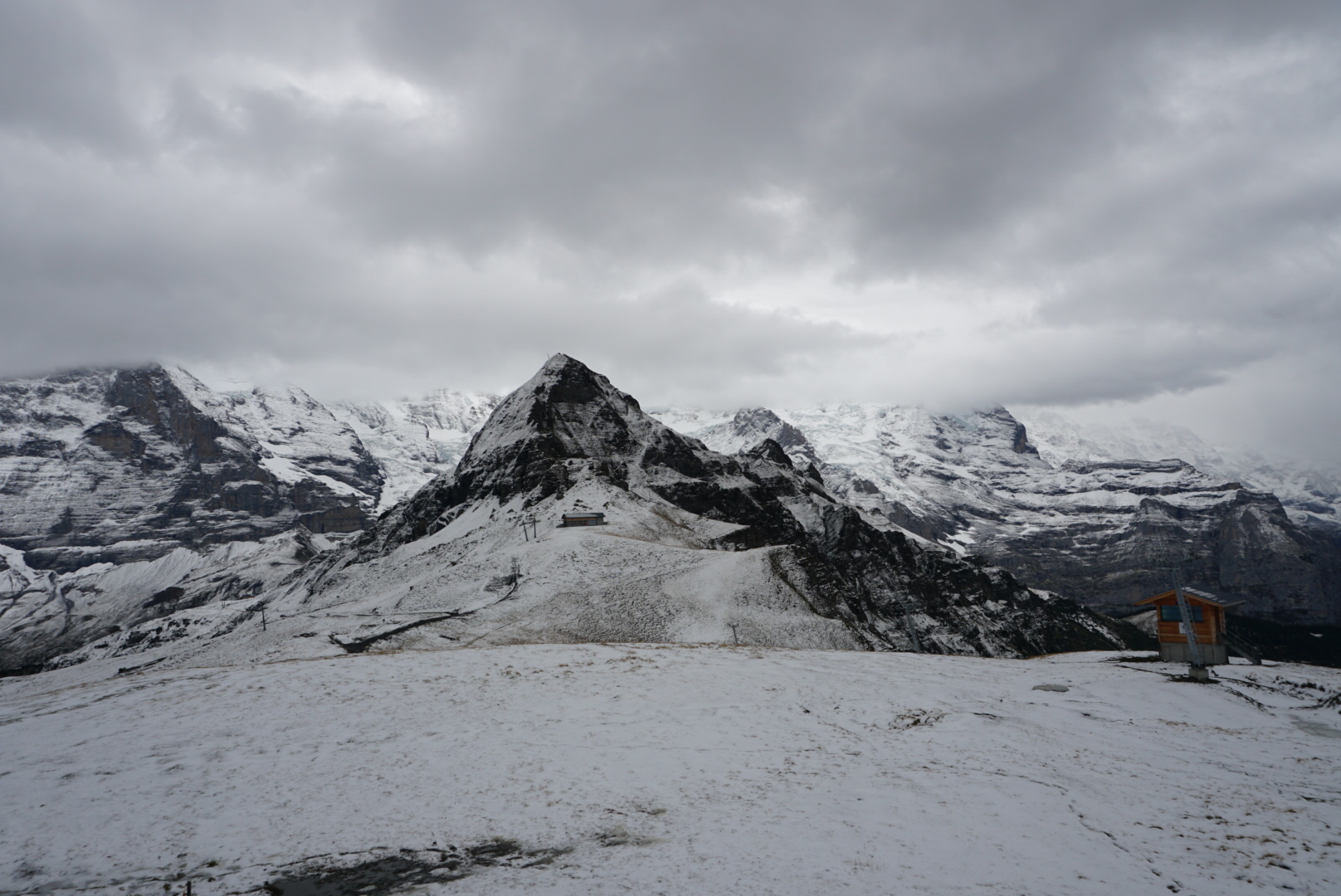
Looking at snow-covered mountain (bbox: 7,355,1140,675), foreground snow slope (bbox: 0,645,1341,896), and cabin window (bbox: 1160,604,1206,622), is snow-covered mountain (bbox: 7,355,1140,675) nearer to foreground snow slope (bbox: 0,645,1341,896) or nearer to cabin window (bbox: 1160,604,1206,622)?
cabin window (bbox: 1160,604,1206,622)

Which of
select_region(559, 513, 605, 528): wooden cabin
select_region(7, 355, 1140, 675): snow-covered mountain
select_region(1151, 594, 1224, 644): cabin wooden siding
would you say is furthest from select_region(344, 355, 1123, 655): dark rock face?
select_region(1151, 594, 1224, 644): cabin wooden siding

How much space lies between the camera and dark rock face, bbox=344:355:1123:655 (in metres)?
117

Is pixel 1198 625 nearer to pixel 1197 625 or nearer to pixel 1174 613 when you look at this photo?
pixel 1197 625

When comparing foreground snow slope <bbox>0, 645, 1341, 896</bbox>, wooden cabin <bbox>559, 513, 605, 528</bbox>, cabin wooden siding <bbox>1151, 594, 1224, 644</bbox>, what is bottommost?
foreground snow slope <bbox>0, 645, 1341, 896</bbox>

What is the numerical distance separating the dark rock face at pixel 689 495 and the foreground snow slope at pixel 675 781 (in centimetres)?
7117

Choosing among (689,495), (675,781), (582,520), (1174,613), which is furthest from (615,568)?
(689,495)

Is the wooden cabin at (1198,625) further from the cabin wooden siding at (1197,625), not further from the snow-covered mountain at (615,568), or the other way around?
the snow-covered mountain at (615,568)

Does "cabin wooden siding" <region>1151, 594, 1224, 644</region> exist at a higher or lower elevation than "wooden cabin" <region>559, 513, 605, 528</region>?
lower

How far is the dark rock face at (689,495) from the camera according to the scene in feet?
384

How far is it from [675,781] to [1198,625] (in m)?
30.9

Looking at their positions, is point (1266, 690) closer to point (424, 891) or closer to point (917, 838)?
point (917, 838)

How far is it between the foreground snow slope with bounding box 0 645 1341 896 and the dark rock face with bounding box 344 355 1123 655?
71166 mm

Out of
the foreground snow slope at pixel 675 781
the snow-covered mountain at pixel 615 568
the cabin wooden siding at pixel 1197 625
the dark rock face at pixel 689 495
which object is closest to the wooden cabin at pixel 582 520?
the snow-covered mountain at pixel 615 568

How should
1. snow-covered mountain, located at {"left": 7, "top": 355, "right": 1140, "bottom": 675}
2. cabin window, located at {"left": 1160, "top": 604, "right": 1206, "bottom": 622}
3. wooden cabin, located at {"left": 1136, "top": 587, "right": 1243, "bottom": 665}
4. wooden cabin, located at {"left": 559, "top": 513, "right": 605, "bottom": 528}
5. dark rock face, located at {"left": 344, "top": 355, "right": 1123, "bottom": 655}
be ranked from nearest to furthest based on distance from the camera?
wooden cabin, located at {"left": 1136, "top": 587, "right": 1243, "bottom": 665} < cabin window, located at {"left": 1160, "top": 604, "right": 1206, "bottom": 622} < snow-covered mountain, located at {"left": 7, "top": 355, "right": 1140, "bottom": 675} < wooden cabin, located at {"left": 559, "top": 513, "right": 605, "bottom": 528} < dark rock face, located at {"left": 344, "top": 355, "right": 1123, "bottom": 655}
